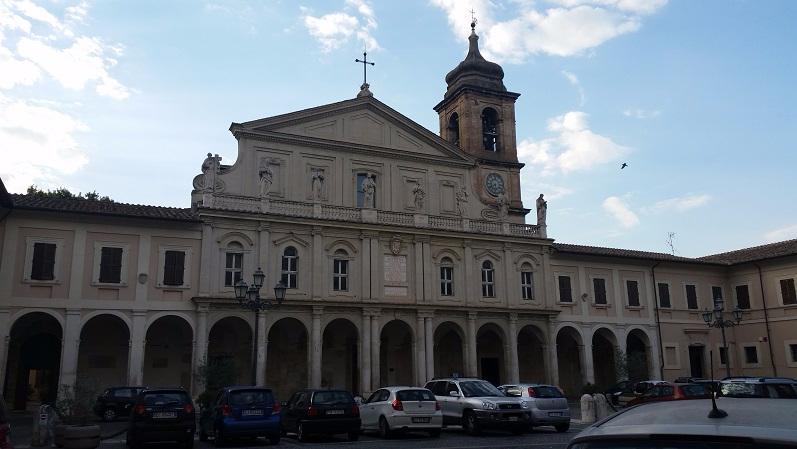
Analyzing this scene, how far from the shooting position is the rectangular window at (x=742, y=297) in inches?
1590

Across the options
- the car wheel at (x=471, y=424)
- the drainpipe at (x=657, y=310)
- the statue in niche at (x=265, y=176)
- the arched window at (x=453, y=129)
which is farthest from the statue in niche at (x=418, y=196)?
the car wheel at (x=471, y=424)

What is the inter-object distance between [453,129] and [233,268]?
19616 mm

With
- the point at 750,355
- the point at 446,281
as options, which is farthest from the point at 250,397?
the point at 750,355

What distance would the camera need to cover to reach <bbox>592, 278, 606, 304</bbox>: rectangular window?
125 feet

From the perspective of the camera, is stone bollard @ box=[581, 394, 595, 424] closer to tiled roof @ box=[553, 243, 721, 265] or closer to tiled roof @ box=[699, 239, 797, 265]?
tiled roof @ box=[553, 243, 721, 265]

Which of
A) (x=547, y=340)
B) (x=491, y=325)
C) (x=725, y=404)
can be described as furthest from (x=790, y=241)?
(x=725, y=404)

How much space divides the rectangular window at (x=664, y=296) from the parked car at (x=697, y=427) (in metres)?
39.2

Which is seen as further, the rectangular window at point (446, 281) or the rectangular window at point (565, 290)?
the rectangular window at point (565, 290)

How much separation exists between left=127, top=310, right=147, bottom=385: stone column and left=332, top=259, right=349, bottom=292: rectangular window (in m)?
8.39

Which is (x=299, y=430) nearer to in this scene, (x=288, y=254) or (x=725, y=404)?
(x=288, y=254)

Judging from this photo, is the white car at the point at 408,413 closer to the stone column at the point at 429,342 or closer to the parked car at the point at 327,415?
the parked car at the point at 327,415

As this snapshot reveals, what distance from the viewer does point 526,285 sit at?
117 ft

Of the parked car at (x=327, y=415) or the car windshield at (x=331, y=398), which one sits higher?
the car windshield at (x=331, y=398)

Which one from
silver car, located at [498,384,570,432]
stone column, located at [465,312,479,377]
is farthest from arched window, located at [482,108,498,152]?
silver car, located at [498,384,570,432]
